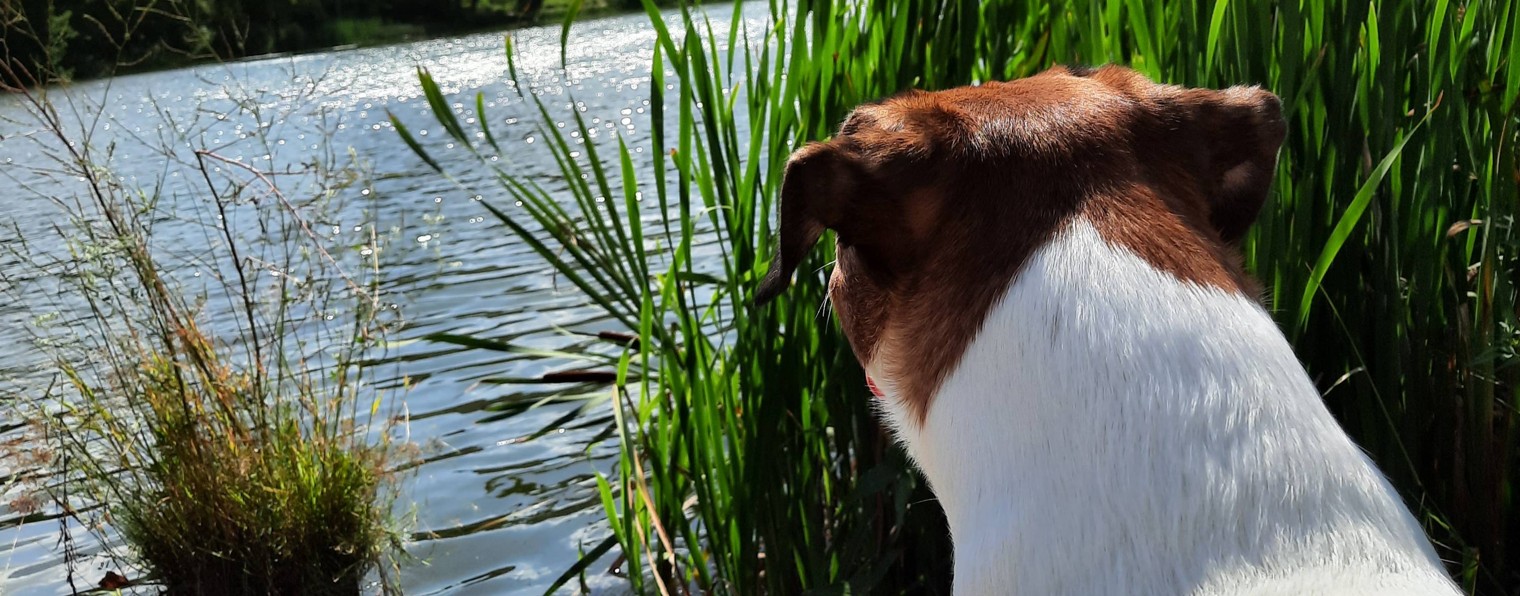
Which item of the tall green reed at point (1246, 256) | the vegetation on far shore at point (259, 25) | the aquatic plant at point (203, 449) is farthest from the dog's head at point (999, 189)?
the aquatic plant at point (203, 449)

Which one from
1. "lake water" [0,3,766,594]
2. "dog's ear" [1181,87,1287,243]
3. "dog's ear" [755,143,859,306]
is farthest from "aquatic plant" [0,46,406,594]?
"dog's ear" [1181,87,1287,243]

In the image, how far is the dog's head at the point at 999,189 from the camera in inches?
57.1

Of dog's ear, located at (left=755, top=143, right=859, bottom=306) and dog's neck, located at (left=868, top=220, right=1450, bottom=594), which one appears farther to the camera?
dog's ear, located at (left=755, top=143, right=859, bottom=306)

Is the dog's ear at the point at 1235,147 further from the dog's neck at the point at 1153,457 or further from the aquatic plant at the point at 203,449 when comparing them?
the aquatic plant at the point at 203,449

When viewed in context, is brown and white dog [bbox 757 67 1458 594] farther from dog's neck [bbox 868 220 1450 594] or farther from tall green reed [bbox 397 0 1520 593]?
tall green reed [bbox 397 0 1520 593]

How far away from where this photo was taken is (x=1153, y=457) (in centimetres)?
132

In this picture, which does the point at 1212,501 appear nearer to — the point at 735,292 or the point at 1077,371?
the point at 1077,371

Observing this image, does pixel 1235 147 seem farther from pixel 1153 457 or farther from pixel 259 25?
pixel 259 25

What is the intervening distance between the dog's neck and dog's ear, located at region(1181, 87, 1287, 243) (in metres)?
0.27

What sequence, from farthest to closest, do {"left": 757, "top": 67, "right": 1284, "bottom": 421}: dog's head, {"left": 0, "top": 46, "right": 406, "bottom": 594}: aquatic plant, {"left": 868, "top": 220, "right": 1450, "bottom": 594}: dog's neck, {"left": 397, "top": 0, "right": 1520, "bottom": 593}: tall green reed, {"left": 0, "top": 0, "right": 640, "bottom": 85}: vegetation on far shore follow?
{"left": 0, "top": 0, "right": 640, "bottom": 85}: vegetation on far shore
{"left": 0, "top": 46, "right": 406, "bottom": 594}: aquatic plant
{"left": 397, "top": 0, "right": 1520, "bottom": 593}: tall green reed
{"left": 757, "top": 67, "right": 1284, "bottom": 421}: dog's head
{"left": 868, "top": 220, "right": 1450, "bottom": 594}: dog's neck

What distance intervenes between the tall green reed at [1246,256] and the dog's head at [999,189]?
1.33 ft

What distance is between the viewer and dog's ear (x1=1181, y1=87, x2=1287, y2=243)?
5.25 ft

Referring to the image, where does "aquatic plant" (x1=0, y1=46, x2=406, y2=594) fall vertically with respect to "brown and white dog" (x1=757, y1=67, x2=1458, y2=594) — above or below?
below

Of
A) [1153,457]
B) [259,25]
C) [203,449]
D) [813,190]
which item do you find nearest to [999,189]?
[813,190]
